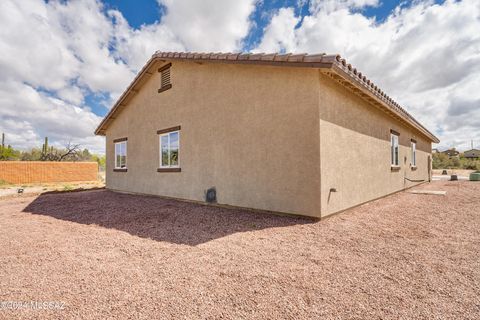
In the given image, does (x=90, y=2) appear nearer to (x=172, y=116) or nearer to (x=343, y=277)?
(x=172, y=116)

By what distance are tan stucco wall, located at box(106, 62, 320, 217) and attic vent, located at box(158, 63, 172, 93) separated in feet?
1.05

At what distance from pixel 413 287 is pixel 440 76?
1326 inches

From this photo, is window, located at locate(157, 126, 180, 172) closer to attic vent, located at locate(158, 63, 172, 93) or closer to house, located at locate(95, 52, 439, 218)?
house, located at locate(95, 52, 439, 218)

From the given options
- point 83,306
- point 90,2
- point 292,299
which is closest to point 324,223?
point 292,299

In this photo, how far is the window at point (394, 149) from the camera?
10.7 metres

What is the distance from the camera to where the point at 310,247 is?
13.1ft

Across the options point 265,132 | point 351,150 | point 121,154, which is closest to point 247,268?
point 265,132

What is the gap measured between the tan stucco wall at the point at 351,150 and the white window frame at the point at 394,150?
48cm

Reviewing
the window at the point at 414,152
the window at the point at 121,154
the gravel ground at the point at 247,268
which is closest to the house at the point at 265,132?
the gravel ground at the point at 247,268

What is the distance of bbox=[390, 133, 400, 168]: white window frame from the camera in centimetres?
1055

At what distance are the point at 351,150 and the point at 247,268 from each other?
219 inches

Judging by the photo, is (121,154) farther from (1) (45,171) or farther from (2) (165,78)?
(1) (45,171)

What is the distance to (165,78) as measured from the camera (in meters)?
10.2

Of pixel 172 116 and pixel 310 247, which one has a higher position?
pixel 172 116
